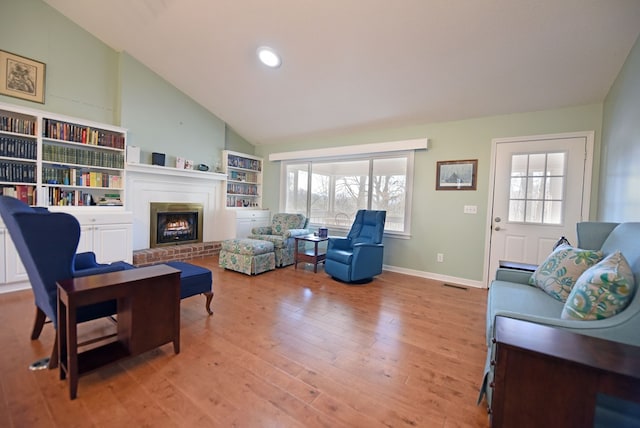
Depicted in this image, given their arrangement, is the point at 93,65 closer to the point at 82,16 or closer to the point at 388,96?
the point at 82,16

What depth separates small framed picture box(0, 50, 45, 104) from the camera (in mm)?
3252

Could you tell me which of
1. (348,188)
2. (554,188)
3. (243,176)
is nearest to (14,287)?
(243,176)

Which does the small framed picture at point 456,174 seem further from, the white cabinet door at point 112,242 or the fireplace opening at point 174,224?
the white cabinet door at point 112,242

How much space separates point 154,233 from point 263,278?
2.16 m

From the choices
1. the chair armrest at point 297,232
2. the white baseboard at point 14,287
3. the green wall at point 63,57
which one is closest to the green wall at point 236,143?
the green wall at point 63,57

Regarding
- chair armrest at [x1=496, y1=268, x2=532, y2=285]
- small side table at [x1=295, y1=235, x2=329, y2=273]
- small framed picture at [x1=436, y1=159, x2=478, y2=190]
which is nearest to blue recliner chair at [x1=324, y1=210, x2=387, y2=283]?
small side table at [x1=295, y1=235, x2=329, y2=273]

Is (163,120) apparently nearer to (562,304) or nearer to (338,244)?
(338,244)

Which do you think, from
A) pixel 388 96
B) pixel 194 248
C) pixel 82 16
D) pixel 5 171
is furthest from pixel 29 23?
pixel 388 96

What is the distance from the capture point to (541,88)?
121 inches

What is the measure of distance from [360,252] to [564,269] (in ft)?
6.86

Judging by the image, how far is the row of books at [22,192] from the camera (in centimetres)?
312

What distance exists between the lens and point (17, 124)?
3.18 meters

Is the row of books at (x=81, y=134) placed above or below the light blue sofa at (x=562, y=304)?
above

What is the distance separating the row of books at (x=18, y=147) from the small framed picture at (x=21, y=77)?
58 cm
